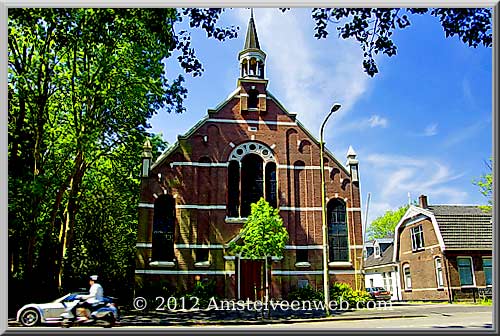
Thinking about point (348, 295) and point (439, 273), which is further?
point (439, 273)

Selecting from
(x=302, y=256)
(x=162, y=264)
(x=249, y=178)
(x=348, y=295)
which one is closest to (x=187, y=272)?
(x=162, y=264)

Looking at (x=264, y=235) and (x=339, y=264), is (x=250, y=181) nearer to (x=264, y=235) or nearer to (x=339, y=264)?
(x=264, y=235)

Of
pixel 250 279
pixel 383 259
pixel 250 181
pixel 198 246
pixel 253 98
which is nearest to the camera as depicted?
pixel 198 246

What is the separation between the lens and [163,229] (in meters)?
18.2

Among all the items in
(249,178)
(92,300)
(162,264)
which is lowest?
(92,300)

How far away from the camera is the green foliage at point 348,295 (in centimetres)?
1736

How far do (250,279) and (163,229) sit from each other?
4094mm

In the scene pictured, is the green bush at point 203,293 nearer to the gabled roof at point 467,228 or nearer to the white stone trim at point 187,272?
the white stone trim at point 187,272

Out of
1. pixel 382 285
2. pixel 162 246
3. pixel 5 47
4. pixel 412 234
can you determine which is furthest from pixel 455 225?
pixel 5 47

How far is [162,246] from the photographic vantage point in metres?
18.0

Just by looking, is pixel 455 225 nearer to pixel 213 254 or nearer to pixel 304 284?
pixel 304 284

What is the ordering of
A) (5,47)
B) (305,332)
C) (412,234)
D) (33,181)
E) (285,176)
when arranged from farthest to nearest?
(412,234) < (285,176) < (33,181) < (5,47) < (305,332)

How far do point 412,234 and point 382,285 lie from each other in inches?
274

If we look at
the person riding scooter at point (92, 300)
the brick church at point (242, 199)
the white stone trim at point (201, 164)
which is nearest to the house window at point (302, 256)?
the brick church at point (242, 199)
